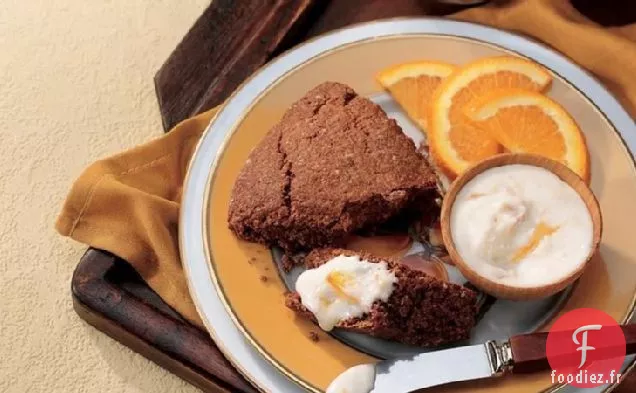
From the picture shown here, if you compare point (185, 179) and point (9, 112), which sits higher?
point (185, 179)

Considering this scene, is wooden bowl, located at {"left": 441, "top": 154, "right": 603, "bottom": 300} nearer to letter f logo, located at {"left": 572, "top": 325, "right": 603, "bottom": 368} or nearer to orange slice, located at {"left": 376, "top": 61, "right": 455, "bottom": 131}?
letter f logo, located at {"left": 572, "top": 325, "right": 603, "bottom": 368}

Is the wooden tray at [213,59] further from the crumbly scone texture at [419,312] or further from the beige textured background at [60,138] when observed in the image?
the crumbly scone texture at [419,312]

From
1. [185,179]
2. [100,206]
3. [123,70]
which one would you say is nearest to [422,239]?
[185,179]

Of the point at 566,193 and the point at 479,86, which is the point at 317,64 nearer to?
the point at 479,86

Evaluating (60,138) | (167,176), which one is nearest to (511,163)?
(167,176)

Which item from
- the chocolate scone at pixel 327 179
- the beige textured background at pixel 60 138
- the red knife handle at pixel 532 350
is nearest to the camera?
the red knife handle at pixel 532 350

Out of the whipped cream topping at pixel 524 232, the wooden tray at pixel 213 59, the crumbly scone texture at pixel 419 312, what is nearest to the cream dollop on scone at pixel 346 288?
the crumbly scone texture at pixel 419 312

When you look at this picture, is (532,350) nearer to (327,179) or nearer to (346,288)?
(346,288)
